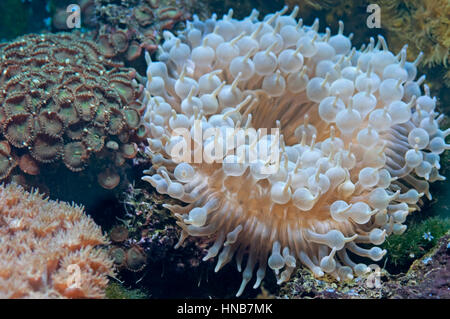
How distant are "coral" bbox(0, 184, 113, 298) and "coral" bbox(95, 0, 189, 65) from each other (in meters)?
1.61

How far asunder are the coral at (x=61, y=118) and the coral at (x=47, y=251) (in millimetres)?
325

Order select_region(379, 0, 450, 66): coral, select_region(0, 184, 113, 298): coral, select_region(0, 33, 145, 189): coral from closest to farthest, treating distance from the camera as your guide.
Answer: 1. select_region(0, 184, 113, 298): coral
2. select_region(0, 33, 145, 189): coral
3. select_region(379, 0, 450, 66): coral

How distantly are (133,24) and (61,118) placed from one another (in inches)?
53.3

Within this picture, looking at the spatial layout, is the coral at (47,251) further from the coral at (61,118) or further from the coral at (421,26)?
the coral at (421,26)

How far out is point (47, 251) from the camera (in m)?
2.22

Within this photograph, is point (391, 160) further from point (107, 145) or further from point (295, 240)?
point (107, 145)

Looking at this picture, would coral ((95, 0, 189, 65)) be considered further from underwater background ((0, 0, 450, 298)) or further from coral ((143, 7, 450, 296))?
coral ((143, 7, 450, 296))

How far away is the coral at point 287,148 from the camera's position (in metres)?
2.39

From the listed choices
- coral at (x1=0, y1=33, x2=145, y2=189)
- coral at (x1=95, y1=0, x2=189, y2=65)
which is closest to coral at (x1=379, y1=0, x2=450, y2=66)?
coral at (x1=95, y1=0, x2=189, y2=65)

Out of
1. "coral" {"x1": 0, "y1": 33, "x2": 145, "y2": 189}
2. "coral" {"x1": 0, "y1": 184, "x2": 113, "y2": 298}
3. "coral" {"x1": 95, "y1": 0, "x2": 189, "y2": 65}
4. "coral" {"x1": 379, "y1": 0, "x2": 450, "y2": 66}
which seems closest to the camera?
"coral" {"x1": 0, "y1": 184, "x2": 113, "y2": 298}

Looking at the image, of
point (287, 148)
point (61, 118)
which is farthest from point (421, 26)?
point (61, 118)

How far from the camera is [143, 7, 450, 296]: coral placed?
7.84 feet

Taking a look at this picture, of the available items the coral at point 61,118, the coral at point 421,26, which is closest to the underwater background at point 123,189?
the coral at point 61,118
